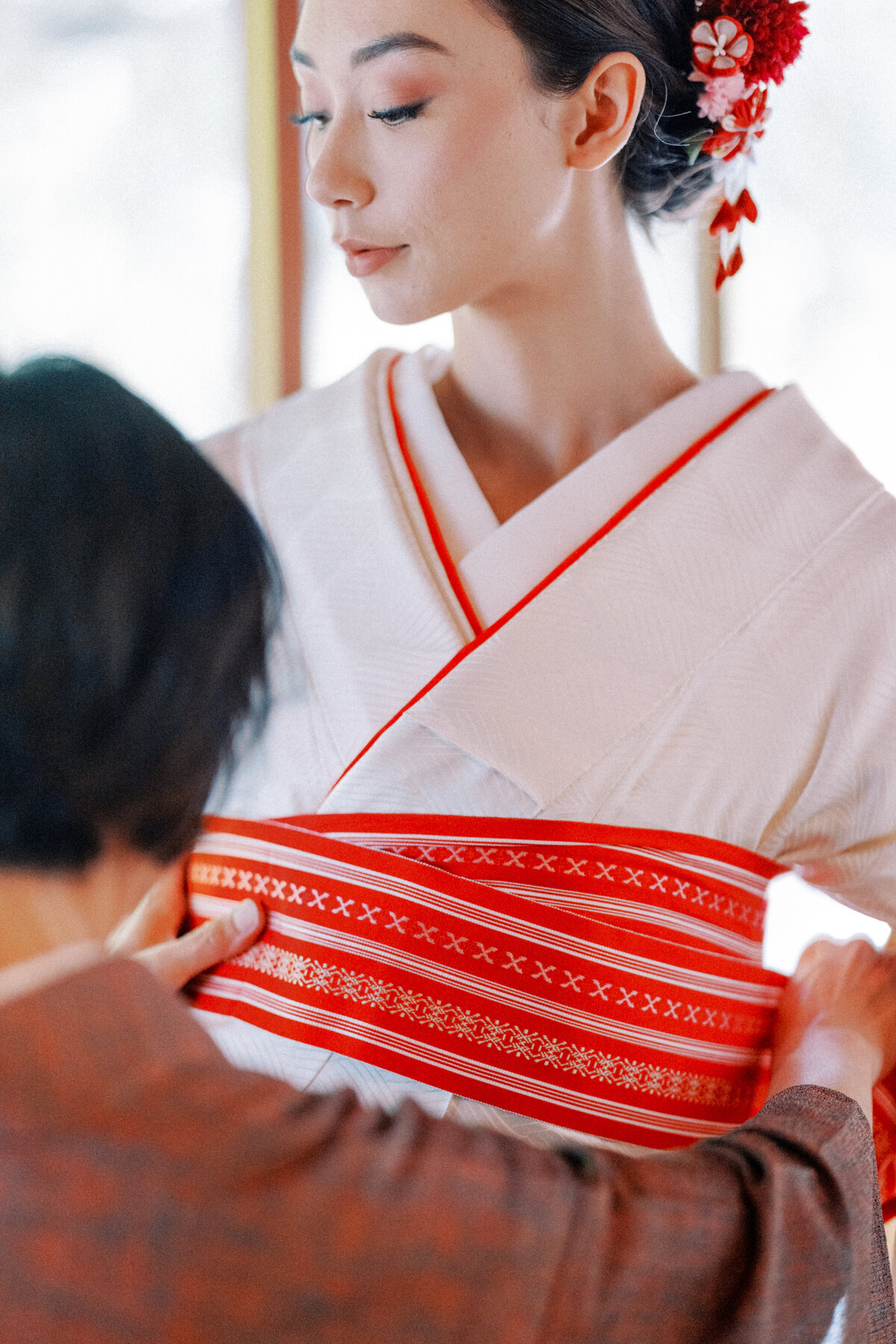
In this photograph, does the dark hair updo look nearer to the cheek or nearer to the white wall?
the cheek

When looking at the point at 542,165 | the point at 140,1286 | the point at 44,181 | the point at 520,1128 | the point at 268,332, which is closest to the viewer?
the point at 140,1286

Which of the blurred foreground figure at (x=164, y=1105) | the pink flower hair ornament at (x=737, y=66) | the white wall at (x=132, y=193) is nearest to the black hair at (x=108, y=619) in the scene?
the blurred foreground figure at (x=164, y=1105)

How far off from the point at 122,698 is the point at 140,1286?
0.84 ft

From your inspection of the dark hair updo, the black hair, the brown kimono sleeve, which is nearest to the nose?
the dark hair updo

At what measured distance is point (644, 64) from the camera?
1.08 meters

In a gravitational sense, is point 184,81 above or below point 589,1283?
above

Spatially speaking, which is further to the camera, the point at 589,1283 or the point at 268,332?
the point at 268,332

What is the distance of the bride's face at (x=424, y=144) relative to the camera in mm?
975

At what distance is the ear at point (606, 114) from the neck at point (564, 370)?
6 centimetres

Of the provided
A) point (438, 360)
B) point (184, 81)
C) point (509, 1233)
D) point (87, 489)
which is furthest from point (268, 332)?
point (509, 1233)

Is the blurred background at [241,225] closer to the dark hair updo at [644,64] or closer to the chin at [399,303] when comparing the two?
the dark hair updo at [644,64]

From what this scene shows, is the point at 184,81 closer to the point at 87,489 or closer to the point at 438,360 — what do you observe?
the point at 438,360

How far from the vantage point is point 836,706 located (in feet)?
3.30

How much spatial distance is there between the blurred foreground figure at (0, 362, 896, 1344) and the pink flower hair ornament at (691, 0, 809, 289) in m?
0.71
